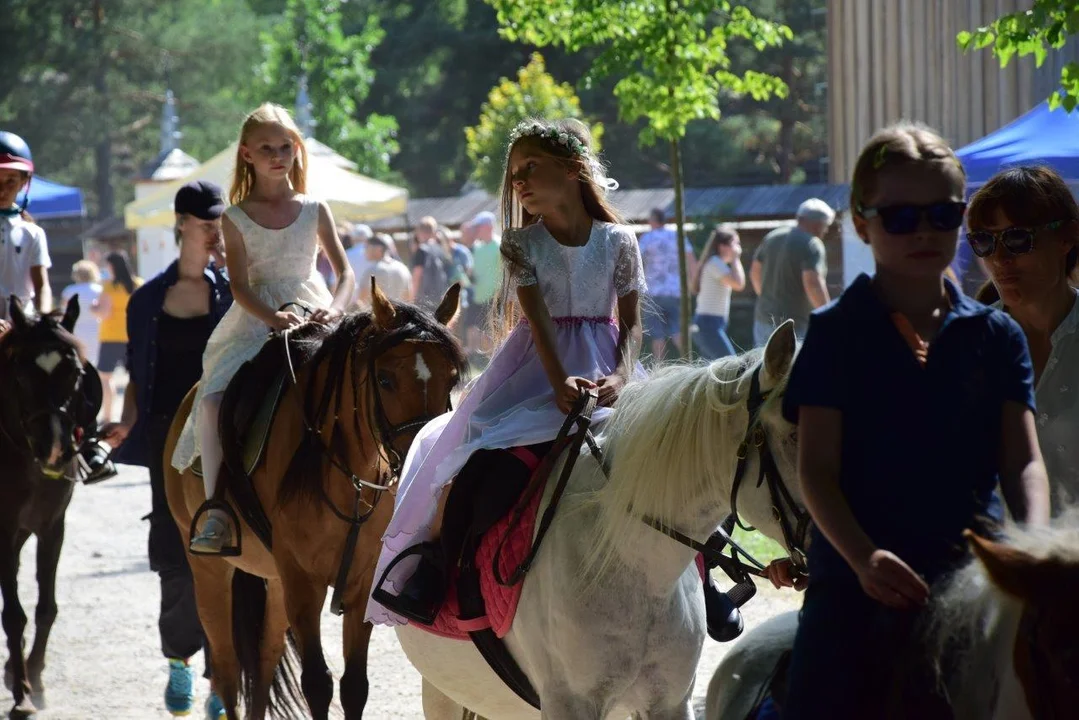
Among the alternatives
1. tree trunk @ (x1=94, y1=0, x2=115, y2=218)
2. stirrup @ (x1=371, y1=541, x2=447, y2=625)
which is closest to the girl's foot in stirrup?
stirrup @ (x1=371, y1=541, x2=447, y2=625)

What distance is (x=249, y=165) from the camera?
618 cm

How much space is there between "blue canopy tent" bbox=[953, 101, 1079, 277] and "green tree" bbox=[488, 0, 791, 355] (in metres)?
2.11

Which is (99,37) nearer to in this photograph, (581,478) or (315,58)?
(315,58)

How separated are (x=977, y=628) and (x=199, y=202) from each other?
5.28m

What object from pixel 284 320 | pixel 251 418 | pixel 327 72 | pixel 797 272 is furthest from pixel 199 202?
pixel 327 72

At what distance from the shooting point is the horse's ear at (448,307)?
562 centimetres

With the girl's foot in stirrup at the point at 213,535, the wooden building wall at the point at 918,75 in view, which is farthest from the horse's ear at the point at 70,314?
the wooden building wall at the point at 918,75

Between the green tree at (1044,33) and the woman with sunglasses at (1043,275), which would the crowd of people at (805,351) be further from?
the green tree at (1044,33)

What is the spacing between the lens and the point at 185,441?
20.8 feet

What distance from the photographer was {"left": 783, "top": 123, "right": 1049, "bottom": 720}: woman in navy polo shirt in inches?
98.1

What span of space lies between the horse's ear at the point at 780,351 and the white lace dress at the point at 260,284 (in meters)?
3.31

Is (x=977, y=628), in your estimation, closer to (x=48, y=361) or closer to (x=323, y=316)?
(x=323, y=316)

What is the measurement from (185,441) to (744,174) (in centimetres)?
3702

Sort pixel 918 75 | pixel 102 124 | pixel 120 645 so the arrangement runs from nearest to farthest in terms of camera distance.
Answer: pixel 120 645 < pixel 918 75 < pixel 102 124
